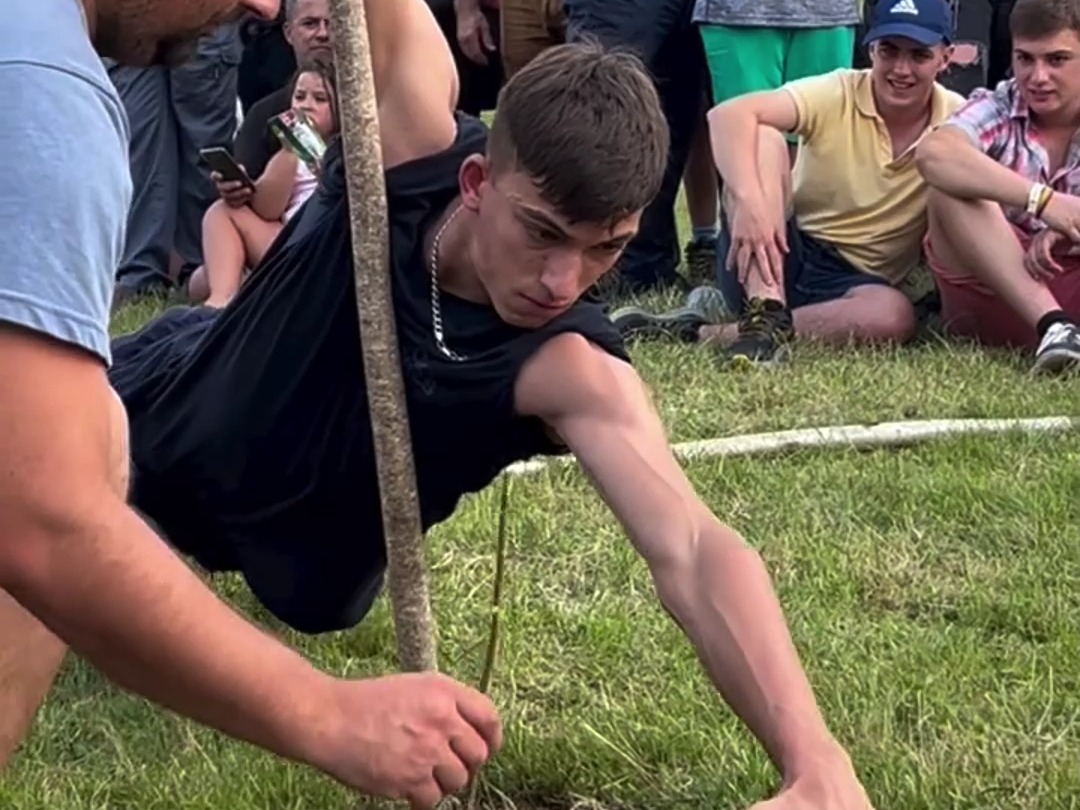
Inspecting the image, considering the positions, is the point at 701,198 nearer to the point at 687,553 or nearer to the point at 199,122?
the point at 199,122

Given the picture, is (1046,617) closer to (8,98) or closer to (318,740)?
(318,740)

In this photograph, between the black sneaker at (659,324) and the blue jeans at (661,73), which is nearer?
the black sneaker at (659,324)

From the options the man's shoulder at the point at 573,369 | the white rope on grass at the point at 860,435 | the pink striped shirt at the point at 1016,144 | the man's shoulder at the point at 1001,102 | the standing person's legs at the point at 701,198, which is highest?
the man's shoulder at the point at 573,369

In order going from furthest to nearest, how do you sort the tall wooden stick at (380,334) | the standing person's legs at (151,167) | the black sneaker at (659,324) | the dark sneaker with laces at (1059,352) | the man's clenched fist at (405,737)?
the standing person's legs at (151,167) → the black sneaker at (659,324) → the dark sneaker with laces at (1059,352) → the tall wooden stick at (380,334) → the man's clenched fist at (405,737)

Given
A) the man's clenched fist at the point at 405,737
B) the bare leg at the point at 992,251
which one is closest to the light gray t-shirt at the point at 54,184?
the man's clenched fist at the point at 405,737

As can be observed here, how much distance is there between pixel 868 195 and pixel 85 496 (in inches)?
195

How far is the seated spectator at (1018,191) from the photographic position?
19.8ft

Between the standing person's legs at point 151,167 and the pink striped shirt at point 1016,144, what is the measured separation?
10.5 feet

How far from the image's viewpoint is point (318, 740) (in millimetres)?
1941

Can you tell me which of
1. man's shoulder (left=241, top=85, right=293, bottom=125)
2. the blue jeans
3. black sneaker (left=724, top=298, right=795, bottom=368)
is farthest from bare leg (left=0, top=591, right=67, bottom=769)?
man's shoulder (left=241, top=85, right=293, bottom=125)

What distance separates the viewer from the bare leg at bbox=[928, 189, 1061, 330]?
237 inches

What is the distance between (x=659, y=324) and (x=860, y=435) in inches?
59.2

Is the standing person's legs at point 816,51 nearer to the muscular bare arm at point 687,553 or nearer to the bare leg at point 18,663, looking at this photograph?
the muscular bare arm at point 687,553

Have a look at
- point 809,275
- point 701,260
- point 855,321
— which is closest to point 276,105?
point 701,260
